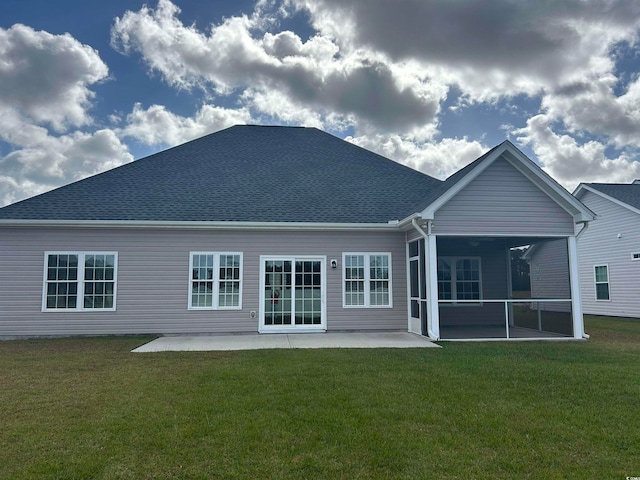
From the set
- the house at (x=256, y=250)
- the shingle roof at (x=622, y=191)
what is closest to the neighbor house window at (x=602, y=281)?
the shingle roof at (x=622, y=191)

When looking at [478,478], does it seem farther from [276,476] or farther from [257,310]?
[257,310]

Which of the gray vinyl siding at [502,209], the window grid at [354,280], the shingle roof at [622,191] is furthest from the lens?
the shingle roof at [622,191]

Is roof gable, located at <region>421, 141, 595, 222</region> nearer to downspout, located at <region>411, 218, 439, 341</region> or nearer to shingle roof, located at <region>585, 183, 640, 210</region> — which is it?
downspout, located at <region>411, 218, 439, 341</region>

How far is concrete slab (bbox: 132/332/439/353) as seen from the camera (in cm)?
1001

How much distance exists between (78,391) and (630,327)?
16565 millimetres

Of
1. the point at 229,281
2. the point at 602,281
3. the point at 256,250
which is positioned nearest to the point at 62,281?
the point at 229,281

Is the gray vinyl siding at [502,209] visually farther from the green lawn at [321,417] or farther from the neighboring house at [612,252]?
the neighboring house at [612,252]

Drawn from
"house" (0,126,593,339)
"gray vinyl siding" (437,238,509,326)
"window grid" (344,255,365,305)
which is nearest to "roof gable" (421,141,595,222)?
"house" (0,126,593,339)

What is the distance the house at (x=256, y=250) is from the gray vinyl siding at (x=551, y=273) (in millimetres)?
408

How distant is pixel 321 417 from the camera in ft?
16.1

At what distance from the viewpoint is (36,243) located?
12.0m

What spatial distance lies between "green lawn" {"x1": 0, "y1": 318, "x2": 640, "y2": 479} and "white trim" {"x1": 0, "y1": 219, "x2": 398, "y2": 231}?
4.50 m

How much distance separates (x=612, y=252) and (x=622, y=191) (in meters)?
3.03

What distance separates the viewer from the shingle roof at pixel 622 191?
1808cm
